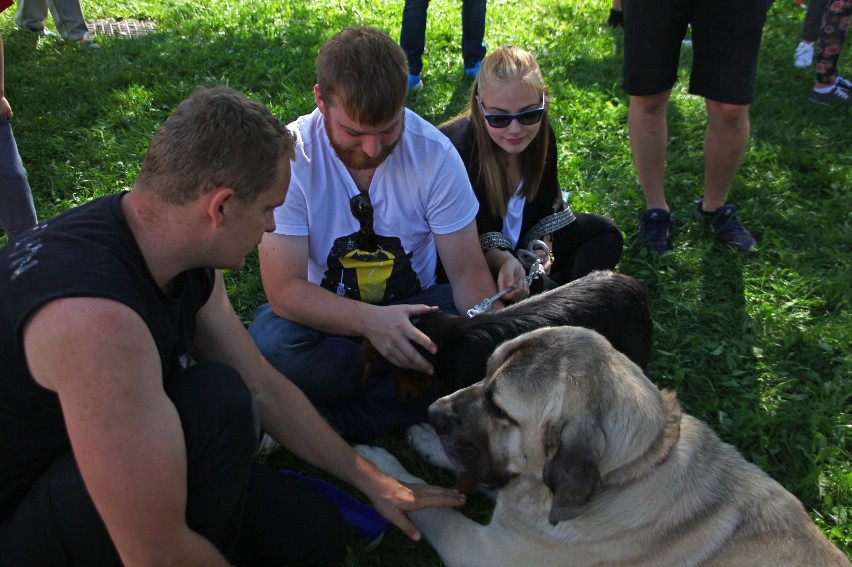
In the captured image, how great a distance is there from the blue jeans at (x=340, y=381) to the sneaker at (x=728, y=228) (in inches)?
104

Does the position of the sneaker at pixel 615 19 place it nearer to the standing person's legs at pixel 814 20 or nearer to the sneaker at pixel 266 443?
the standing person's legs at pixel 814 20

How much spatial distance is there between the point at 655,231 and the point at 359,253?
2326 mm

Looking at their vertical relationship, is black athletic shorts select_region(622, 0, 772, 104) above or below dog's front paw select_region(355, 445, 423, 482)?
above

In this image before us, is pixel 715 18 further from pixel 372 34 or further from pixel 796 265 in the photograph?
pixel 372 34

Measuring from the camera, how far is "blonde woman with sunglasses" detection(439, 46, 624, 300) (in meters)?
3.98

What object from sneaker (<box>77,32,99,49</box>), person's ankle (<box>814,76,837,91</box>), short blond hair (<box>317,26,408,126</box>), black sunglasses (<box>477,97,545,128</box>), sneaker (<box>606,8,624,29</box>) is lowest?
person's ankle (<box>814,76,837,91</box>)

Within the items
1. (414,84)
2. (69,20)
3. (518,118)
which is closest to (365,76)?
(518,118)

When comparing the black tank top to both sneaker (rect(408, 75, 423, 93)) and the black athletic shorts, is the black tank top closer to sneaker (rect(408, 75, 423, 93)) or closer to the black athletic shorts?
the black athletic shorts

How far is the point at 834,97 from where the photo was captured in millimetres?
6895

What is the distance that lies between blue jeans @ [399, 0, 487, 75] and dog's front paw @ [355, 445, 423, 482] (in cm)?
430

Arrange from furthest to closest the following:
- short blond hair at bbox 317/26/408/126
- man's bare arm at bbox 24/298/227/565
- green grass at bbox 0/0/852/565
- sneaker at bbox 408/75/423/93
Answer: sneaker at bbox 408/75/423/93 → green grass at bbox 0/0/852/565 → short blond hair at bbox 317/26/408/126 → man's bare arm at bbox 24/298/227/565

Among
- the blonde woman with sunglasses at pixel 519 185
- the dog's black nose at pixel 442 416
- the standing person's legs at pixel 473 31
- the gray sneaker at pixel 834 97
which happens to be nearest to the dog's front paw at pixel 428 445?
the dog's black nose at pixel 442 416

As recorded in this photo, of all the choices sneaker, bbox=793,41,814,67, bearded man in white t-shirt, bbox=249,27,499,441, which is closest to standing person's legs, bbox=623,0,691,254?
bearded man in white t-shirt, bbox=249,27,499,441

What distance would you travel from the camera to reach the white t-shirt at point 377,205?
3471 mm
